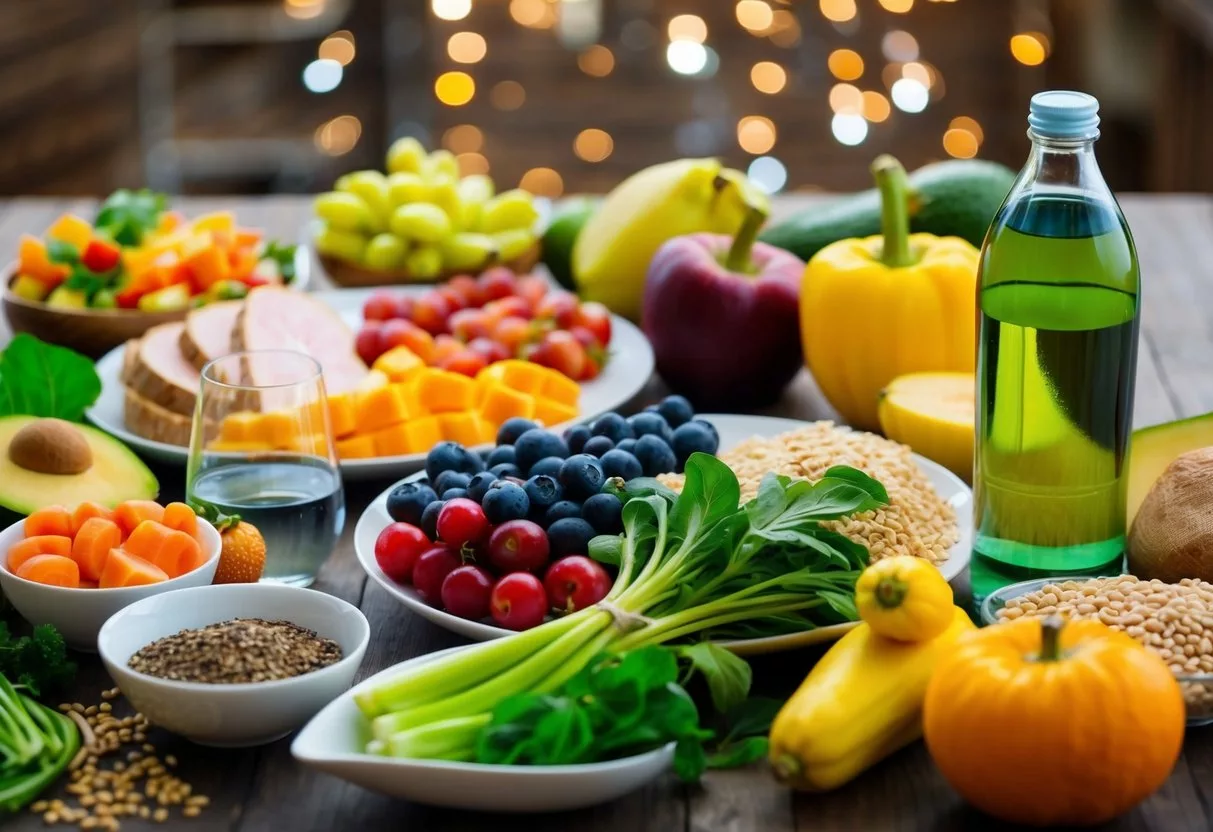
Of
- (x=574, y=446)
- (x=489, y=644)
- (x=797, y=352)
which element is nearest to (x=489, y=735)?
(x=489, y=644)

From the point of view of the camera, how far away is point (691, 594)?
109 cm

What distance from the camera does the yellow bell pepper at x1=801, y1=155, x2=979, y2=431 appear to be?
1.63 meters

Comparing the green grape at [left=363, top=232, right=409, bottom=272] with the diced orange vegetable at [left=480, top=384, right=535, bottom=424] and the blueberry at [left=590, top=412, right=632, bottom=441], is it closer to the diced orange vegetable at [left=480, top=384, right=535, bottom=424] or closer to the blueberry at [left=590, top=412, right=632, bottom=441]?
the diced orange vegetable at [left=480, top=384, right=535, bottom=424]

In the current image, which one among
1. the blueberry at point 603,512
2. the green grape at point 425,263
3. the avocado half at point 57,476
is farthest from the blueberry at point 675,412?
the green grape at point 425,263

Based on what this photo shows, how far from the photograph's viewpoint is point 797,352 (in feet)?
5.91

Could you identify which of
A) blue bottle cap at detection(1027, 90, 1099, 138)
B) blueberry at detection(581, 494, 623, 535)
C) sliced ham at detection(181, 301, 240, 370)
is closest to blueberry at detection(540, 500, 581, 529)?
blueberry at detection(581, 494, 623, 535)

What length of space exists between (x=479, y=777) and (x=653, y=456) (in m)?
0.46

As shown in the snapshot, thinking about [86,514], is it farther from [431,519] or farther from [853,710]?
[853,710]

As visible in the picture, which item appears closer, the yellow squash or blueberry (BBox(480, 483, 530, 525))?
the yellow squash

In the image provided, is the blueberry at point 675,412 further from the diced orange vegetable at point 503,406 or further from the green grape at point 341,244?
the green grape at point 341,244

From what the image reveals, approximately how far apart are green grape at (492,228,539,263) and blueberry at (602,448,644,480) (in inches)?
33.4

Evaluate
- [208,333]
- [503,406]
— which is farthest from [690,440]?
[208,333]

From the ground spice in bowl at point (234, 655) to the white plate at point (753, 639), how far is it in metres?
0.11

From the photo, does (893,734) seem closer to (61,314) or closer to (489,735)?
(489,735)
